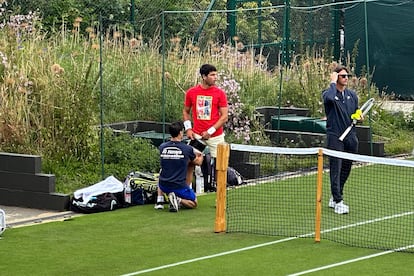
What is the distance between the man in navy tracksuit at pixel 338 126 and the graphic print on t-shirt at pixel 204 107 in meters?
1.66

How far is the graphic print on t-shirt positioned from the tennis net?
0.92 m

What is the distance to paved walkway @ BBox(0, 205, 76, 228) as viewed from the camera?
1310cm

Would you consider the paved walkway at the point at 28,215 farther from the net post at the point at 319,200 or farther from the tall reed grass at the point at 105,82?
the net post at the point at 319,200

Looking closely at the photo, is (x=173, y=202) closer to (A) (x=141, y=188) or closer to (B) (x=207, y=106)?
(A) (x=141, y=188)

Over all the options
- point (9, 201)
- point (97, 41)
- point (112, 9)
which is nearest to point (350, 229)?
point (9, 201)

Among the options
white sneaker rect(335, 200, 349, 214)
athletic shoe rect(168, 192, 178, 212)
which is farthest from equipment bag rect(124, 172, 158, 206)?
white sneaker rect(335, 200, 349, 214)

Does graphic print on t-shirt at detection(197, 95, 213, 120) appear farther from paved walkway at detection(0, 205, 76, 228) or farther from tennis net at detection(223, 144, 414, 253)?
paved walkway at detection(0, 205, 76, 228)

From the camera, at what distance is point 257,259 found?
1059cm

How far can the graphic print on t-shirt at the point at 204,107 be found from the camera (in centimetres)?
1401

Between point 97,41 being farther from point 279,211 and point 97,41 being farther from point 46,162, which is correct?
point 279,211

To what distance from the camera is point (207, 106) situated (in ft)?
46.0

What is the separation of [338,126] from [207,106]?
1891 millimetres

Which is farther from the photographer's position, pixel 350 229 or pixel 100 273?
pixel 350 229

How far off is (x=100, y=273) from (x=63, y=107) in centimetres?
578
